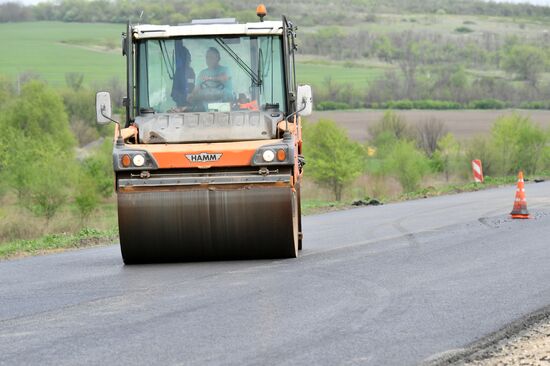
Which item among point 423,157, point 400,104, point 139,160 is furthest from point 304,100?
point 400,104

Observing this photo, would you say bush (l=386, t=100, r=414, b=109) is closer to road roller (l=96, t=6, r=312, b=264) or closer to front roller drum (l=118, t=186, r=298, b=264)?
road roller (l=96, t=6, r=312, b=264)

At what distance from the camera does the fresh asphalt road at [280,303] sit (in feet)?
26.0

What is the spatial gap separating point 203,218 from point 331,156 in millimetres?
76299

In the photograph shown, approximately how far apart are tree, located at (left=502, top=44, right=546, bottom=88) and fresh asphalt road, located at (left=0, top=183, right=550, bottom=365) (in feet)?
407

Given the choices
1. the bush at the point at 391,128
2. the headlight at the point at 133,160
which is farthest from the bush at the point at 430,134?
the headlight at the point at 133,160

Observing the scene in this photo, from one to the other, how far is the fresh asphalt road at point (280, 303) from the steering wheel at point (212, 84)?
2365 mm

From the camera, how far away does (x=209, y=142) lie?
1362cm

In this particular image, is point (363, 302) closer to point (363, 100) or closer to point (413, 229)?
point (413, 229)

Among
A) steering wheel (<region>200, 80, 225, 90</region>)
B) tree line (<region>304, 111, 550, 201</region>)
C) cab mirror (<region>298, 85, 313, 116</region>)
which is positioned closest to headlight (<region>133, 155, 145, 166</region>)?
steering wheel (<region>200, 80, 225, 90</region>)

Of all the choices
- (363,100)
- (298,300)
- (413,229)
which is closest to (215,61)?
(298,300)

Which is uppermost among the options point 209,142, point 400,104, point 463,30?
point 463,30

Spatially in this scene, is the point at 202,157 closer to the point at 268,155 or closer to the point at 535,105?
the point at 268,155

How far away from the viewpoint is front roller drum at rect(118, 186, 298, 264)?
42.7 feet

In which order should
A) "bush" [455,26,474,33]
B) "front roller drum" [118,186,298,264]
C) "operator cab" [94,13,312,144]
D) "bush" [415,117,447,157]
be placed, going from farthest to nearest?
"bush" [455,26,474,33] → "bush" [415,117,447,157] → "operator cab" [94,13,312,144] → "front roller drum" [118,186,298,264]
